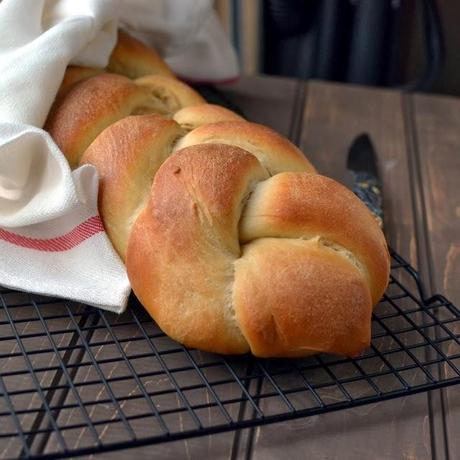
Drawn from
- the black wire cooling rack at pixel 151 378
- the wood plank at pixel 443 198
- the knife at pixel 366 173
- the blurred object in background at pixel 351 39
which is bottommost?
the blurred object in background at pixel 351 39

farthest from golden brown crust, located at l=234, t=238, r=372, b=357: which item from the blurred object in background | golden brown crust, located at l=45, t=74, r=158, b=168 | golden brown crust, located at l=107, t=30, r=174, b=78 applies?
the blurred object in background

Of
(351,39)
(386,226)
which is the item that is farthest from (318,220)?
(351,39)

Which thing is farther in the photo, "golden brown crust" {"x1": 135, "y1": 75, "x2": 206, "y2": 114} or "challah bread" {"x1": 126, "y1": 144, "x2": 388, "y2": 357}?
"golden brown crust" {"x1": 135, "y1": 75, "x2": 206, "y2": 114}

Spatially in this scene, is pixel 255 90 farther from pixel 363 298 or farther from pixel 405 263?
pixel 363 298

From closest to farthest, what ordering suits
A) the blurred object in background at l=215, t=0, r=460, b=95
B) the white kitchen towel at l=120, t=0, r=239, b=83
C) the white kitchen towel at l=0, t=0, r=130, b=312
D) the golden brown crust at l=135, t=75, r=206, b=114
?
1. the white kitchen towel at l=0, t=0, r=130, b=312
2. the golden brown crust at l=135, t=75, r=206, b=114
3. the white kitchen towel at l=120, t=0, r=239, b=83
4. the blurred object in background at l=215, t=0, r=460, b=95

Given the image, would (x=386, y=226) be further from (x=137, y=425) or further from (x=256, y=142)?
(x=137, y=425)

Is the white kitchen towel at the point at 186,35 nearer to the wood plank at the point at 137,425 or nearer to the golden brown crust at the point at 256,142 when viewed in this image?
the golden brown crust at the point at 256,142

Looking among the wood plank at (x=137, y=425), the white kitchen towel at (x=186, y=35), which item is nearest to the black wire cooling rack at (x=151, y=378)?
the wood plank at (x=137, y=425)

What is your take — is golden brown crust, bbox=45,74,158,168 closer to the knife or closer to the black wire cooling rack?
the black wire cooling rack

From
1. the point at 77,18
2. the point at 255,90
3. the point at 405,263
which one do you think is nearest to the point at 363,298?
the point at 405,263
